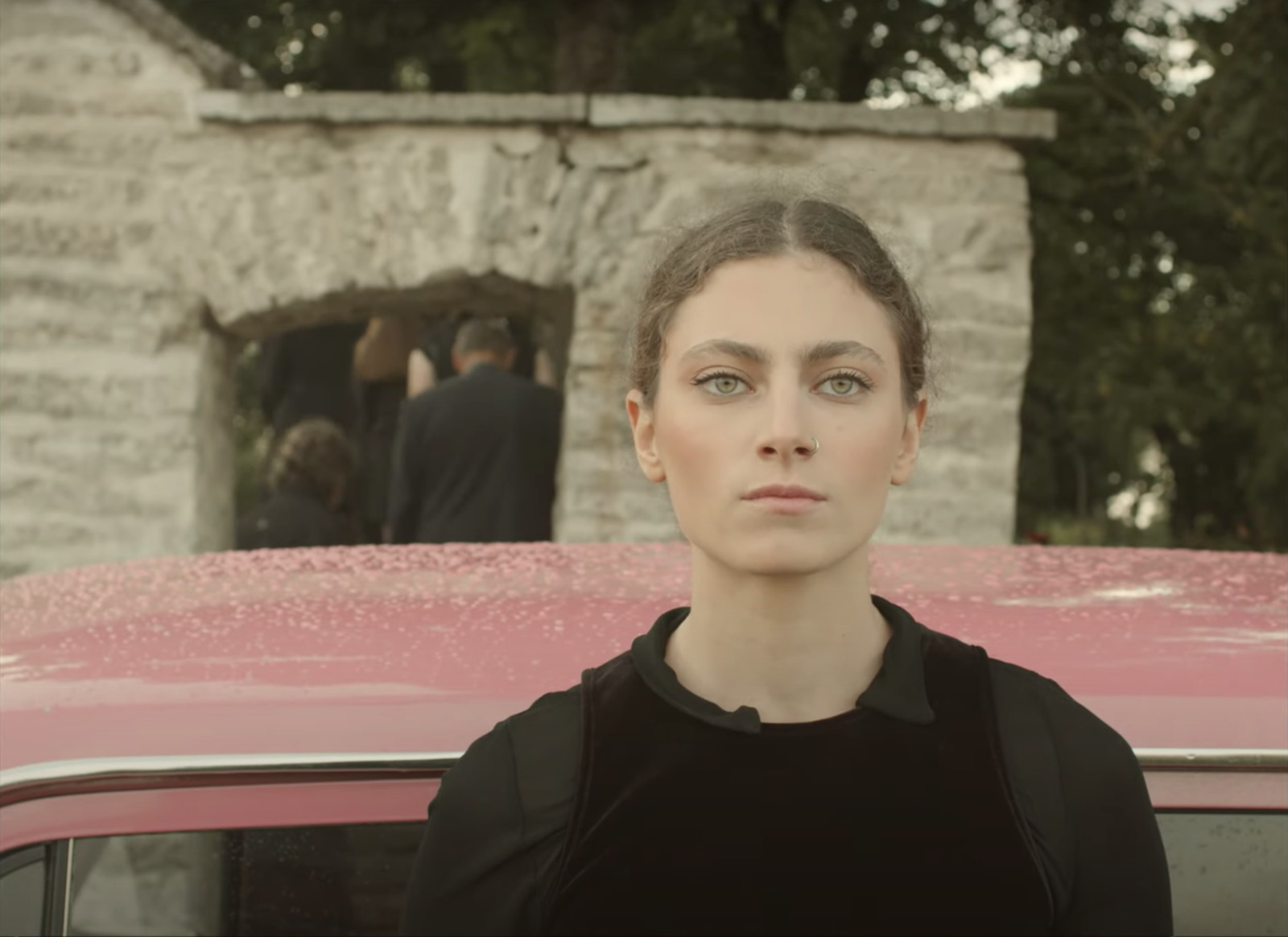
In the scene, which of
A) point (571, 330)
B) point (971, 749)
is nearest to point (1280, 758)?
point (971, 749)

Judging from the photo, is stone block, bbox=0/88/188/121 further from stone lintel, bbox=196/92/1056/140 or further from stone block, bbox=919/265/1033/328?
stone block, bbox=919/265/1033/328

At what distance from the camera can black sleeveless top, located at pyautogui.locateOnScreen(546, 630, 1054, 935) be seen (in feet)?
4.33

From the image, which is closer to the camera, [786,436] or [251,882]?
[786,436]

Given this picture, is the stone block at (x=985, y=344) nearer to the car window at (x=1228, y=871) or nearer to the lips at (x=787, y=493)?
the car window at (x=1228, y=871)

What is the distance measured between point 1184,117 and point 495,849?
787 cm

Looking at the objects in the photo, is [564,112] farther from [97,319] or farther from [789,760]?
[789,760]

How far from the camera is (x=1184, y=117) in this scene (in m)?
8.38

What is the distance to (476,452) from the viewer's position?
5.71 meters

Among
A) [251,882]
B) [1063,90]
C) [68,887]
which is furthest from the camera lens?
[1063,90]

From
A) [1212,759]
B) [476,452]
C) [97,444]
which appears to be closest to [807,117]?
[476,452]

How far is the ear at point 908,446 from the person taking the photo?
1.44 meters

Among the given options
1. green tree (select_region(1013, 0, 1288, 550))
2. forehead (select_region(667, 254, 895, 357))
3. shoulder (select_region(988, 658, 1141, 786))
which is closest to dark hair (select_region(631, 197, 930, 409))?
forehead (select_region(667, 254, 895, 357))

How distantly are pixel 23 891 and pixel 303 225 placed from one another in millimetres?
5167

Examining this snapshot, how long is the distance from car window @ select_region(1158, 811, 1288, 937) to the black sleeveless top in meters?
0.35
